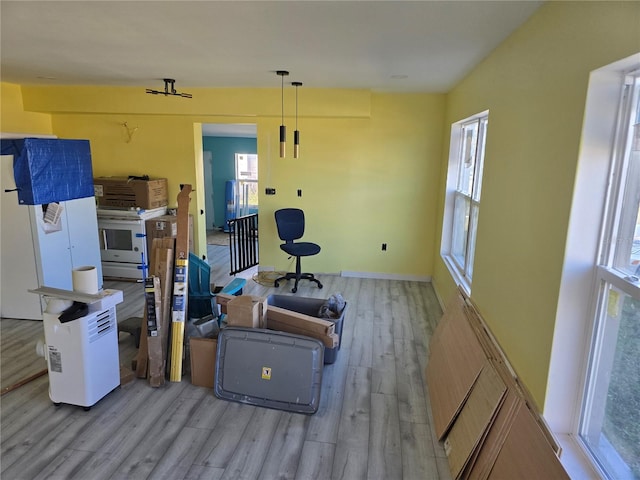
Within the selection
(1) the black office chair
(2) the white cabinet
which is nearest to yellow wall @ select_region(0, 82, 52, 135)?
(2) the white cabinet

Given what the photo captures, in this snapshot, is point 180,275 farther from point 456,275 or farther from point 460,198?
point 460,198

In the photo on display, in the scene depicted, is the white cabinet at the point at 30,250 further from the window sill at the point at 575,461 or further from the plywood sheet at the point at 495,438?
the window sill at the point at 575,461

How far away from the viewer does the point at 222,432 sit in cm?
263

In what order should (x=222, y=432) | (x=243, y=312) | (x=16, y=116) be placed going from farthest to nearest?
(x=16, y=116) < (x=243, y=312) < (x=222, y=432)

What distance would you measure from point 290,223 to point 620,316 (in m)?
4.35

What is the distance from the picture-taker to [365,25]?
2457 mm

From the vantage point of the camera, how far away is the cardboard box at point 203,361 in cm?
309

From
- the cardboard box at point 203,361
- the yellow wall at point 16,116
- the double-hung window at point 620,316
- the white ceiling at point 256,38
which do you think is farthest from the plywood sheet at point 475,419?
the yellow wall at point 16,116

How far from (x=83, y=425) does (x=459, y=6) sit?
345 centimetres

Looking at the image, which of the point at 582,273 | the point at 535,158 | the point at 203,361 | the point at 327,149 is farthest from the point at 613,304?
the point at 327,149

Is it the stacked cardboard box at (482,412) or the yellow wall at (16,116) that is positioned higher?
the yellow wall at (16,116)

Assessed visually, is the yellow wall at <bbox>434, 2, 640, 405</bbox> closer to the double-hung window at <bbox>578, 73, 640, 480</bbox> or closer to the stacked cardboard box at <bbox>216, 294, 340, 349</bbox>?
the double-hung window at <bbox>578, 73, 640, 480</bbox>

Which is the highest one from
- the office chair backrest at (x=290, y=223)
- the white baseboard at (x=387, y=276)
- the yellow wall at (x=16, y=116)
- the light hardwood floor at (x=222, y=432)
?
the yellow wall at (x=16, y=116)

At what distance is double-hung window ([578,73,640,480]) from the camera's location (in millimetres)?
1561
